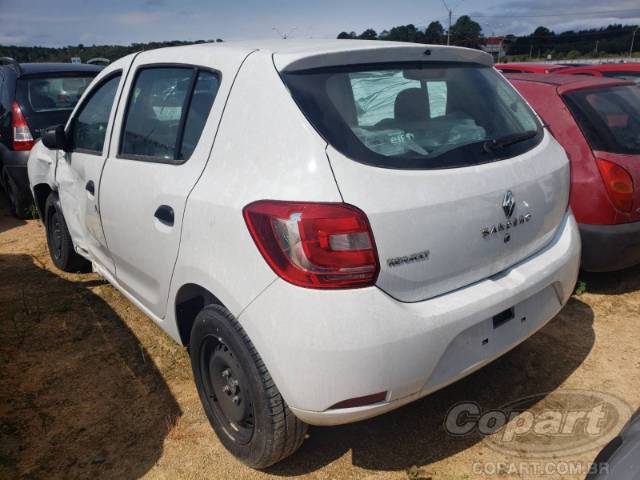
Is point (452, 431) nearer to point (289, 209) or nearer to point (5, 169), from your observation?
point (289, 209)

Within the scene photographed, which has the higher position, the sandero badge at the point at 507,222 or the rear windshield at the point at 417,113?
the rear windshield at the point at 417,113

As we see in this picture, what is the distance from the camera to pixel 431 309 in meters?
1.85

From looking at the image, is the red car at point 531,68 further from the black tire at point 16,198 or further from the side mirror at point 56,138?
the black tire at point 16,198

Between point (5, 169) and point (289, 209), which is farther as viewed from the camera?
point (5, 169)

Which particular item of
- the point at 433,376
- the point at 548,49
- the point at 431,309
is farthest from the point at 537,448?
the point at 548,49

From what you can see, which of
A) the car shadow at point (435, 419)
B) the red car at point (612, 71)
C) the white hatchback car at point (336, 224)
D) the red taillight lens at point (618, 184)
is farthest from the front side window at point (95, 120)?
the red car at point (612, 71)

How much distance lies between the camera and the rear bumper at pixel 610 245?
3438 millimetres

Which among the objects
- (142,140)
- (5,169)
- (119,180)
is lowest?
(5,169)

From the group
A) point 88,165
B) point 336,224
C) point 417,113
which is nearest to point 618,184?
point 417,113

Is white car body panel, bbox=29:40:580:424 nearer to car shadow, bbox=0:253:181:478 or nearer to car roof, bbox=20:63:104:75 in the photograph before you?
car shadow, bbox=0:253:181:478

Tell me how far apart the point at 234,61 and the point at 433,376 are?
1.50 metres

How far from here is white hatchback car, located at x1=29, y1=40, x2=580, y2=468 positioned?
1.75 metres

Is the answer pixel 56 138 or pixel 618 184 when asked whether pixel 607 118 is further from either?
pixel 56 138

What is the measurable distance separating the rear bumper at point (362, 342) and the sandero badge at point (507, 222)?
0.68ft
